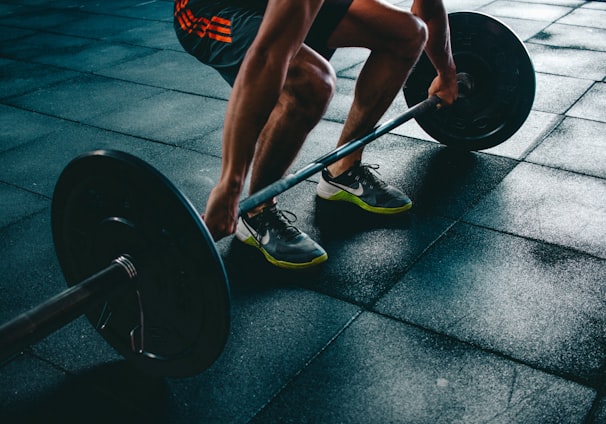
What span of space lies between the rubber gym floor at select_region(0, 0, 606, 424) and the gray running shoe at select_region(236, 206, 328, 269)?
0.13 feet

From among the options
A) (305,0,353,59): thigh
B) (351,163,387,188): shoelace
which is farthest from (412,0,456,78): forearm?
(351,163,387,188): shoelace

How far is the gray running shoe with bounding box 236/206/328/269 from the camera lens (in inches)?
79.0

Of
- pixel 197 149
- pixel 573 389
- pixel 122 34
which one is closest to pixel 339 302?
pixel 573 389

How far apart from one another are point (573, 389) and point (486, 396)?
208 millimetres

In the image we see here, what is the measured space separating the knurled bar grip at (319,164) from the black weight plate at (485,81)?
254 millimetres

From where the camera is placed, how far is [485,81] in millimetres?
2523

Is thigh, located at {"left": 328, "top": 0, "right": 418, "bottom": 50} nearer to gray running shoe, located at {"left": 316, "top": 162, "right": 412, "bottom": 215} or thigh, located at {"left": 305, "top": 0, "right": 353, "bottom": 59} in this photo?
thigh, located at {"left": 305, "top": 0, "right": 353, "bottom": 59}

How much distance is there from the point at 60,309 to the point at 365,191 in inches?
51.9

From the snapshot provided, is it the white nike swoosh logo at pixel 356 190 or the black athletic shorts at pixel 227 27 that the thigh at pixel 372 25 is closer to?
the black athletic shorts at pixel 227 27

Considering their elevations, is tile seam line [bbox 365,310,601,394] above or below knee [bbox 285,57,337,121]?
below

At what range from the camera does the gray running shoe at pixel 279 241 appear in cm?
201

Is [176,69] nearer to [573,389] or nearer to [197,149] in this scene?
[197,149]

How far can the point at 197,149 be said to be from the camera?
2.99 m

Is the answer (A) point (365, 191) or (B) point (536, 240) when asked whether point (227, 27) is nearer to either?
(A) point (365, 191)
